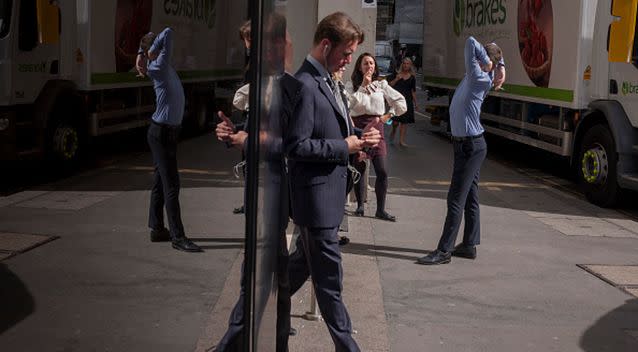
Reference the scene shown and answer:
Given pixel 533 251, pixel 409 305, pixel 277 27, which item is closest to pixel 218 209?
pixel 277 27

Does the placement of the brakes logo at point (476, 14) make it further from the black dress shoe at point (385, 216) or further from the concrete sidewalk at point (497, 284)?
the black dress shoe at point (385, 216)

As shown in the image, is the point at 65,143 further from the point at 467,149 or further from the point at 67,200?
the point at 467,149

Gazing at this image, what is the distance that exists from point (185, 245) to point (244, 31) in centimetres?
33

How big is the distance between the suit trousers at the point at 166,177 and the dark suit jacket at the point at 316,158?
2679 mm

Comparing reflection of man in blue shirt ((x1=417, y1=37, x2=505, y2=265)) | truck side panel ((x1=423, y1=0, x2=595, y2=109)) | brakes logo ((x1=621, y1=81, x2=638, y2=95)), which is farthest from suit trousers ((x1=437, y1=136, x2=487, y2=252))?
truck side panel ((x1=423, y1=0, x2=595, y2=109))

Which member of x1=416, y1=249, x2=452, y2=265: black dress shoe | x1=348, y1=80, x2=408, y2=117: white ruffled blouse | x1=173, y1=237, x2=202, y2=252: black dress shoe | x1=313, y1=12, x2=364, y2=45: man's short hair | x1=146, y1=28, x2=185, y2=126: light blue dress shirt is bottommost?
x1=416, y1=249, x2=452, y2=265: black dress shoe

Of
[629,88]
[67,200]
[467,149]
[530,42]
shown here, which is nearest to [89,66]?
[67,200]

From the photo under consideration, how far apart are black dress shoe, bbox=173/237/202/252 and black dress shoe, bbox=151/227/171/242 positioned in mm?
15

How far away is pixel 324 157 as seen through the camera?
3994mm

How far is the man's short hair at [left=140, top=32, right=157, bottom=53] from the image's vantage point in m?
1.20

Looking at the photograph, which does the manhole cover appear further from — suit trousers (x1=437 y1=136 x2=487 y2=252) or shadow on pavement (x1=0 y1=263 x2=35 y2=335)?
suit trousers (x1=437 y1=136 x2=487 y2=252)

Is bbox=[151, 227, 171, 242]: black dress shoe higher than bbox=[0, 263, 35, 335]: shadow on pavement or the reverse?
higher

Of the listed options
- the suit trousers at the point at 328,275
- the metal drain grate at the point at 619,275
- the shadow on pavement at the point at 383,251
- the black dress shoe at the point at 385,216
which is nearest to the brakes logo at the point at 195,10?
the suit trousers at the point at 328,275

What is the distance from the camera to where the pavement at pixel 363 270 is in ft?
3.94
